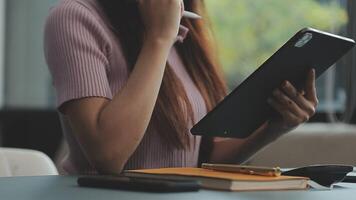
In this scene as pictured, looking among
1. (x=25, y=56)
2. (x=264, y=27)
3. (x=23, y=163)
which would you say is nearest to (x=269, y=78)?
(x=23, y=163)

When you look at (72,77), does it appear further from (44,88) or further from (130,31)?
(44,88)

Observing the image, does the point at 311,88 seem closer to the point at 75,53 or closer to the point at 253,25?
the point at 75,53

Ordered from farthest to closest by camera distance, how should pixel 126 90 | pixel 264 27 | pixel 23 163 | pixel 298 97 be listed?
1. pixel 264 27
2. pixel 23 163
3. pixel 298 97
4. pixel 126 90

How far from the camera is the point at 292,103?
51.7 inches

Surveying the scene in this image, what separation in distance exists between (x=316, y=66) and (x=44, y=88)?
2296 millimetres

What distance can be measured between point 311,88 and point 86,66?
0.41 m

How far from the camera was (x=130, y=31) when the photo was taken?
1313 millimetres

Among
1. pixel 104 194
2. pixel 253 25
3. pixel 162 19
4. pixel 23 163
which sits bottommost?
pixel 23 163

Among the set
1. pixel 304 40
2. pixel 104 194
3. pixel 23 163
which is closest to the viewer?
pixel 104 194

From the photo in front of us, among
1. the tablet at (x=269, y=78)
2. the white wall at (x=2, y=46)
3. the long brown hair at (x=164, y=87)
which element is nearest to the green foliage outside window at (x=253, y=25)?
the white wall at (x=2, y=46)

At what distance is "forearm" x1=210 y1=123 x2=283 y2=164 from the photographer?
149cm

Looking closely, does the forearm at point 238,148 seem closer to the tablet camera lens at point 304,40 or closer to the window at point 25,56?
the tablet camera lens at point 304,40

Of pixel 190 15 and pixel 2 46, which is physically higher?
pixel 190 15

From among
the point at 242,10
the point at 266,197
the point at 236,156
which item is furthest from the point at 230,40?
the point at 266,197
